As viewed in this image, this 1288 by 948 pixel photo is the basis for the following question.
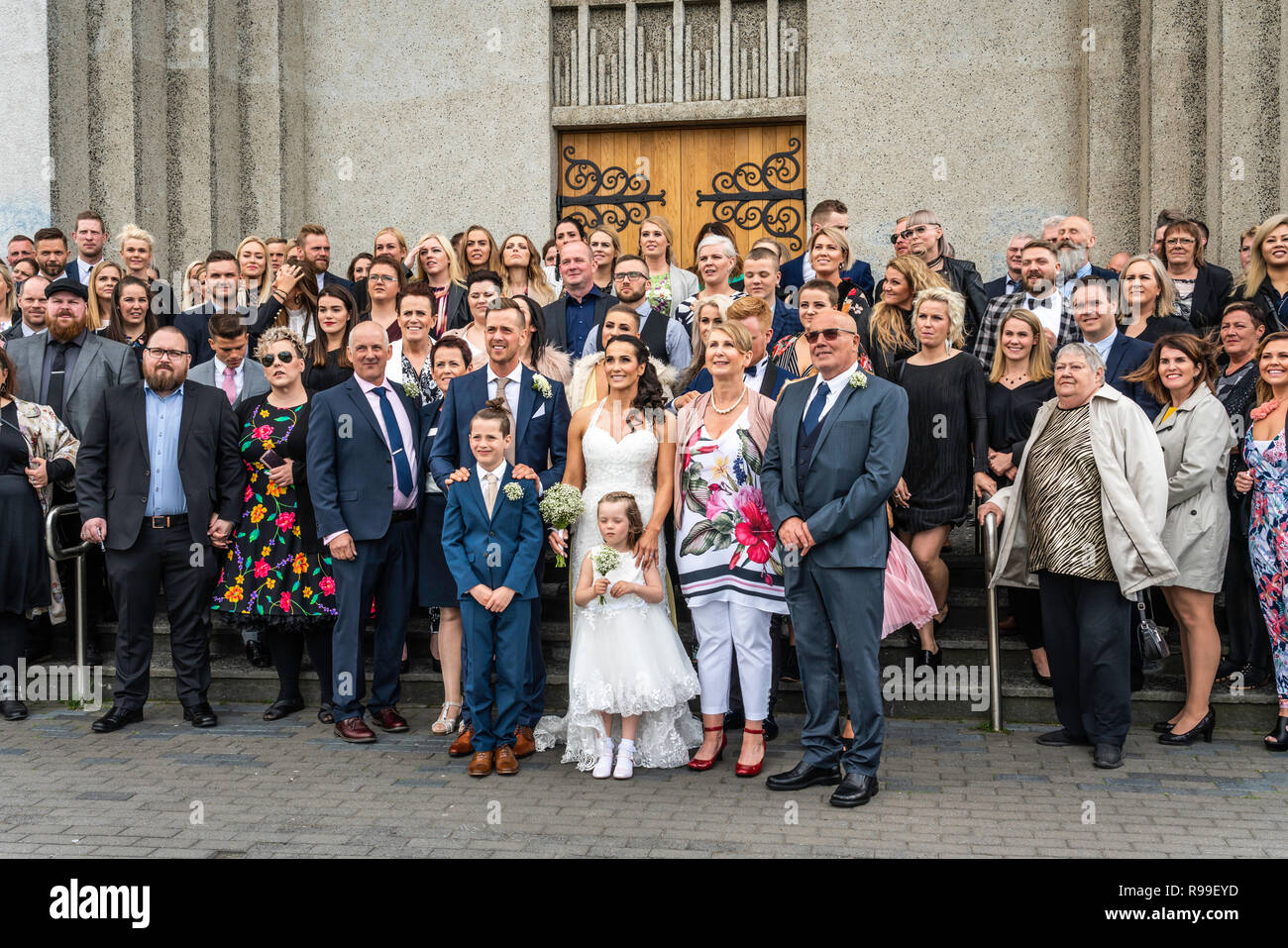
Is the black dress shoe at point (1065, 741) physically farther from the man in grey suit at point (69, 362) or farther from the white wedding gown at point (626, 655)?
the man in grey suit at point (69, 362)

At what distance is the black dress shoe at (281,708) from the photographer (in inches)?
269

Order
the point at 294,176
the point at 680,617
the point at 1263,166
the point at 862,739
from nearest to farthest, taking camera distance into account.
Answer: the point at 862,739 → the point at 680,617 → the point at 1263,166 → the point at 294,176

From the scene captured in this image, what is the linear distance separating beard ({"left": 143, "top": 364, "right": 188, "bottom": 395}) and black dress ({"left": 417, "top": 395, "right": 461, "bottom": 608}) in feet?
5.02

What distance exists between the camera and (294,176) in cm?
1201

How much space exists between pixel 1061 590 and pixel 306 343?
4.77m

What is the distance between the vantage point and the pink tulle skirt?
618 cm

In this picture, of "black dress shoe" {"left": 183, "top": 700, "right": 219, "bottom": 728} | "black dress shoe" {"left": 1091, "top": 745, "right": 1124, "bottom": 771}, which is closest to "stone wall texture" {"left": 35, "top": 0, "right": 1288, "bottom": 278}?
"black dress shoe" {"left": 1091, "top": 745, "right": 1124, "bottom": 771}

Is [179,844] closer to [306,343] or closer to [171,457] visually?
[171,457]

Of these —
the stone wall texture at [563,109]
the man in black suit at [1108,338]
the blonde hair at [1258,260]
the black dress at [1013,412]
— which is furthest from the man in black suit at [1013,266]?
the stone wall texture at [563,109]

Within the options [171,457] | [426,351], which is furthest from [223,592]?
[426,351]

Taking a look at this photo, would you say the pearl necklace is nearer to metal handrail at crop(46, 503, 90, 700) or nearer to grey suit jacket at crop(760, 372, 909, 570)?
grey suit jacket at crop(760, 372, 909, 570)

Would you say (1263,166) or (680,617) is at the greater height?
(1263,166)

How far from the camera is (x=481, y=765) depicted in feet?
18.9

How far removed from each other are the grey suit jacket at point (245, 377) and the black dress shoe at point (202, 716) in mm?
1836
